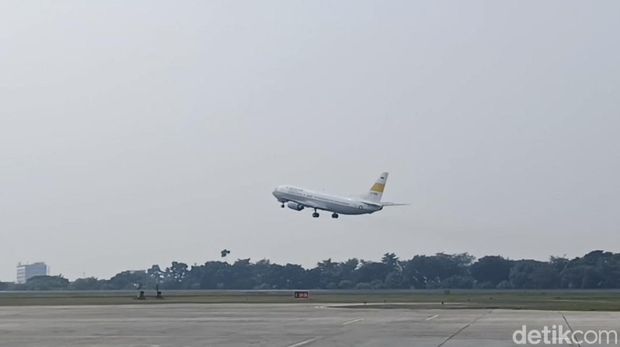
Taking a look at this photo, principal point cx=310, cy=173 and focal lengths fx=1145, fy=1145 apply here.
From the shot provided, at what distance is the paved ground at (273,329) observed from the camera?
42.0 m

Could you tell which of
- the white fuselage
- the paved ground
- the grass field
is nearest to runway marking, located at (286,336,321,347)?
the paved ground

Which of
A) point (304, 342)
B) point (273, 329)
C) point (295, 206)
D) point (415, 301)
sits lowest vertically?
point (304, 342)

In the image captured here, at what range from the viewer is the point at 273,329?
5016 centimetres

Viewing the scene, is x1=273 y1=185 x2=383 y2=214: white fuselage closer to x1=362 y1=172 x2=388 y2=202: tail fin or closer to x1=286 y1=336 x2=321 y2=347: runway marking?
x1=362 y1=172 x2=388 y2=202: tail fin

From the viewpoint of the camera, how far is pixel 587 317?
202 feet

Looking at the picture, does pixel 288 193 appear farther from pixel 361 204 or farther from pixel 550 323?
pixel 550 323

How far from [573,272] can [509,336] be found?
488 feet

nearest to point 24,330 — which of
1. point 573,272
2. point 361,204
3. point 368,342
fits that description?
point 368,342

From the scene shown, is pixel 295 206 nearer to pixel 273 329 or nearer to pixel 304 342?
pixel 273 329

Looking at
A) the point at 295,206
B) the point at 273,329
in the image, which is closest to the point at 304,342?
the point at 273,329

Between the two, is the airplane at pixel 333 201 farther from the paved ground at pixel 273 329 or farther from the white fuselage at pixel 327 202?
the paved ground at pixel 273 329

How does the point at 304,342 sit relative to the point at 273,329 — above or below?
below

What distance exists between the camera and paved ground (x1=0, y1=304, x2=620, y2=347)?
4203 cm

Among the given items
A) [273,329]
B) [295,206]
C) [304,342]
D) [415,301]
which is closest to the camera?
[304,342]
